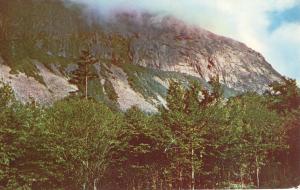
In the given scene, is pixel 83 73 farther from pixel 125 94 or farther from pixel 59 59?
pixel 59 59

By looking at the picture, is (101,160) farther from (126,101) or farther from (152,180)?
(126,101)

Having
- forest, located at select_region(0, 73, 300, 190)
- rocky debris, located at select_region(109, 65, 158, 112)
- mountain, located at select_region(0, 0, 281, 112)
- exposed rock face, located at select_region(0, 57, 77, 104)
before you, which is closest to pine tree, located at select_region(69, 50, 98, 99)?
forest, located at select_region(0, 73, 300, 190)

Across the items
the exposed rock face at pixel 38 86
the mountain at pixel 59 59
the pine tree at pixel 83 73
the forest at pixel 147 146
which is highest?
the mountain at pixel 59 59

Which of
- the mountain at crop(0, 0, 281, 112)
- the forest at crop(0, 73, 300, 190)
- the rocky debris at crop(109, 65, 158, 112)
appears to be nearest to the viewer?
the forest at crop(0, 73, 300, 190)

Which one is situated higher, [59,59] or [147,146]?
[59,59]

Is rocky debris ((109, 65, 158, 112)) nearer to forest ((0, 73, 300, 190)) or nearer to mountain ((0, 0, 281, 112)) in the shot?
mountain ((0, 0, 281, 112))

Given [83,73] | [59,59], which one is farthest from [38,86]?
[83,73]

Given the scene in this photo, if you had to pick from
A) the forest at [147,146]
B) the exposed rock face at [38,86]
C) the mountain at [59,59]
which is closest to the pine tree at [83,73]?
the forest at [147,146]

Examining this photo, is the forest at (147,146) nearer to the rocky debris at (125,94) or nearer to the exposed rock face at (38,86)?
the exposed rock face at (38,86)

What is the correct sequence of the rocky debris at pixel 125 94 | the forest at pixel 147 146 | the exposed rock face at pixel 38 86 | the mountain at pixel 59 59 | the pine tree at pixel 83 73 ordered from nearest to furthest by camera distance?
1. the forest at pixel 147 146
2. the pine tree at pixel 83 73
3. the exposed rock face at pixel 38 86
4. the mountain at pixel 59 59
5. the rocky debris at pixel 125 94
